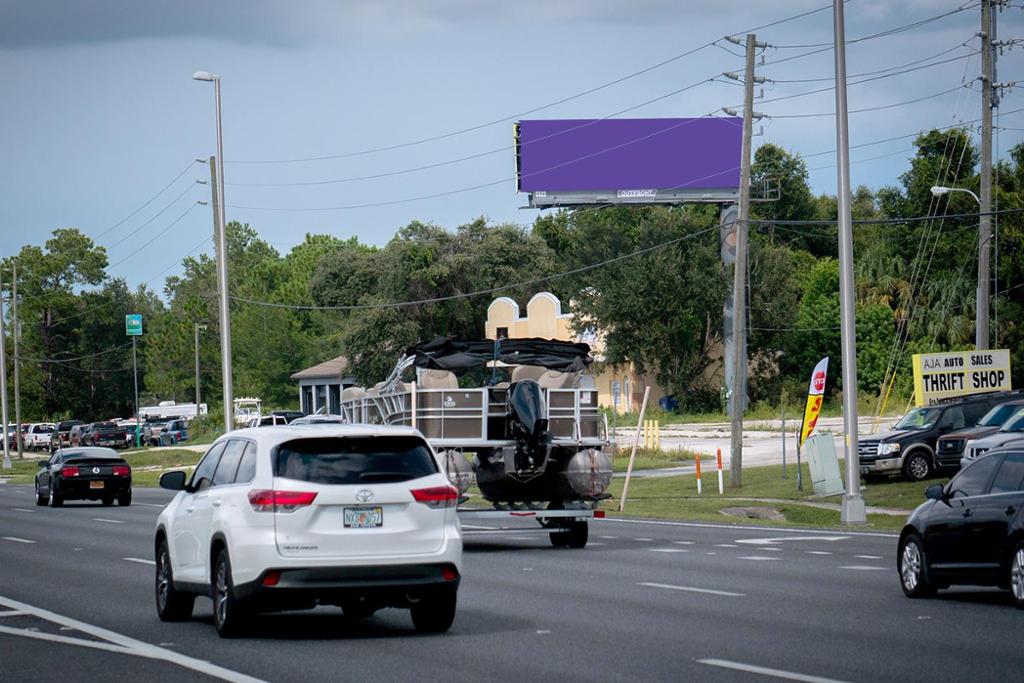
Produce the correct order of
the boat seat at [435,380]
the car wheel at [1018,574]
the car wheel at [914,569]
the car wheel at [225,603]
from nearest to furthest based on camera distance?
the car wheel at [225,603]
the car wheel at [1018,574]
the car wheel at [914,569]
the boat seat at [435,380]

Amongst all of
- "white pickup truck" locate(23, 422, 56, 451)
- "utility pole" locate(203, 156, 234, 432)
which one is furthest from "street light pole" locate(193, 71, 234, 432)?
"white pickup truck" locate(23, 422, 56, 451)

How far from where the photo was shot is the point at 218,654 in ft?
40.8

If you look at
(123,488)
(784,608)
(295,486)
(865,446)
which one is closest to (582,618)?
(784,608)

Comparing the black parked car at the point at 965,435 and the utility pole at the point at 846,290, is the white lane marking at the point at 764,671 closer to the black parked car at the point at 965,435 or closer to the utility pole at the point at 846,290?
the utility pole at the point at 846,290

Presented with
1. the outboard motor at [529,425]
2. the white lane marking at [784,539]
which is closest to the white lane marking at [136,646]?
the outboard motor at [529,425]

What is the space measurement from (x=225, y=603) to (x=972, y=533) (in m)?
7.23

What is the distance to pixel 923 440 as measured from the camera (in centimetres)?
3756

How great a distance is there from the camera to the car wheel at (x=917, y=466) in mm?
37625

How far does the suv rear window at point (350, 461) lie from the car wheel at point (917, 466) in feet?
86.1

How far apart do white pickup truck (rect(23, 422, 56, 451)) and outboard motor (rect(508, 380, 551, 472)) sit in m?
89.7

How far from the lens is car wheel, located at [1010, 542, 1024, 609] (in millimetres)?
14852

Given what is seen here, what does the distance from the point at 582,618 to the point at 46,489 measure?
102 feet

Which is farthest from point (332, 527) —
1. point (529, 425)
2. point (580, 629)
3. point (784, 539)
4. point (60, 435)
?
point (60, 435)

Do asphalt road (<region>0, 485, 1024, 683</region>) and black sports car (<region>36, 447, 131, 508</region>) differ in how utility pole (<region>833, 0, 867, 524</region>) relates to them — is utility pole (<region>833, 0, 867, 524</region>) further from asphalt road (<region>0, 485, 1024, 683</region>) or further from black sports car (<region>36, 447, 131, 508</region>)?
black sports car (<region>36, 447, 131, 508</region>)
